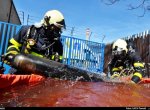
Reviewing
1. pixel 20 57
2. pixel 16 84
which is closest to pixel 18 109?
pixel 16 84

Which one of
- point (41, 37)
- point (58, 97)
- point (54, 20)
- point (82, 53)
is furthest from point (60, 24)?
point (82, 53)

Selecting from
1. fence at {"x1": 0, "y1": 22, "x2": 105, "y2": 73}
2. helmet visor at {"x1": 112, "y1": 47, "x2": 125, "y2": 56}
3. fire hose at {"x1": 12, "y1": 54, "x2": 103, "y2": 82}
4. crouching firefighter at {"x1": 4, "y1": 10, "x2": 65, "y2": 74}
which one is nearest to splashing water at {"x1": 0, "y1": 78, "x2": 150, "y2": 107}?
fire hose at {"x1": 12, "y1": 54, "x2": 103, "y2": 82}

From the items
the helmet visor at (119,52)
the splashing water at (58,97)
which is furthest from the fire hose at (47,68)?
the helmet visor at (119,52)

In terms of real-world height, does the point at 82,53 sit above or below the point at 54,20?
below

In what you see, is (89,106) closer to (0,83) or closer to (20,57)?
(0,83)

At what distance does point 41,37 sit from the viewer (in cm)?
555

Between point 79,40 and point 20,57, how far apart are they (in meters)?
8.21

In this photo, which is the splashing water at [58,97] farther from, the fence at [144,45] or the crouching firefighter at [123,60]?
the fence at [144,45]

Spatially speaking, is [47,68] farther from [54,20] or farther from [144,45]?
[144,45]

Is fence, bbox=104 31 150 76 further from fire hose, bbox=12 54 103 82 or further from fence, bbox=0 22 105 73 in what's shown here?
fire hose, bbox=12 54 103 82

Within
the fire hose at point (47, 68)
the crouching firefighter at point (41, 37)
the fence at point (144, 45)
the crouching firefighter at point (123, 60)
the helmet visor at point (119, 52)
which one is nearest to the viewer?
the fire hose at point (47, 68)

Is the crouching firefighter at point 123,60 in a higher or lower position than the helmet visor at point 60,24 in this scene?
lower

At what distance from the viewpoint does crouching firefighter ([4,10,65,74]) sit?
17.8 ft

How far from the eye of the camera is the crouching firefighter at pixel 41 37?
5.43m
